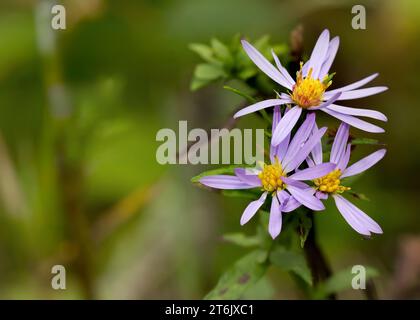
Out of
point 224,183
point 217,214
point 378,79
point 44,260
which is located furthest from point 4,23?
point 224,183

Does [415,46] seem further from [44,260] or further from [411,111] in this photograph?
[44,260]

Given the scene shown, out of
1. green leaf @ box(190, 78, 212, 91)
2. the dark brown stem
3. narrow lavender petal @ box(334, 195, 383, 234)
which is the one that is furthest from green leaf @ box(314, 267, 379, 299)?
green leaf @ box(190, 78, 212, 91)

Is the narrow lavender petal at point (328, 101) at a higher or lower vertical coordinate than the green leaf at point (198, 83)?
lower

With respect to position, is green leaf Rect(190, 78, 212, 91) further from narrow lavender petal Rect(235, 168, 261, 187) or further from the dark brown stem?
the dark brown stem

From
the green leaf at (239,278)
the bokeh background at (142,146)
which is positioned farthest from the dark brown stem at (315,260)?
the bokeh background at (142,146)

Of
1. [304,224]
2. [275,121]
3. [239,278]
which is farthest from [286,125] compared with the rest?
[239,278]

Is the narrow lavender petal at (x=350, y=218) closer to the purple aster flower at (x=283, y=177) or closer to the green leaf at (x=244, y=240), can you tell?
the purple aster flower at (x=283, y=177)
